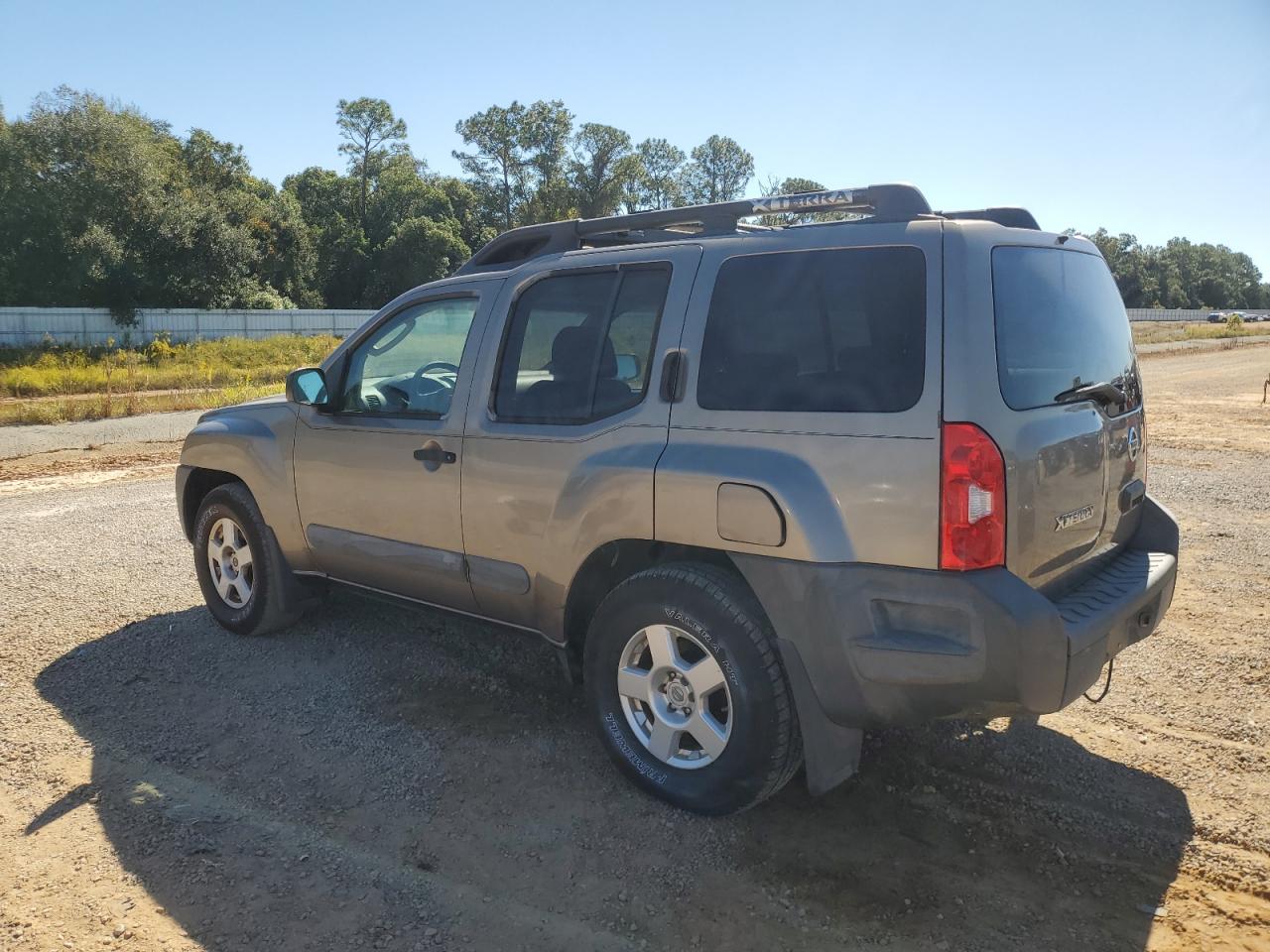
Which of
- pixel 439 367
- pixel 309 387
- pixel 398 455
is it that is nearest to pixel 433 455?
pixel 398 455

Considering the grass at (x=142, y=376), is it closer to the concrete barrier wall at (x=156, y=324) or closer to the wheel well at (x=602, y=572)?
the concrete barrier wall at (x=156, y=324)

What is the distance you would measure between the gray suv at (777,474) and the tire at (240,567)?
91 centimetres

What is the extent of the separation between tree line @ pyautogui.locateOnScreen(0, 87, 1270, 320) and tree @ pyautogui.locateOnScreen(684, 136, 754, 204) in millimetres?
155

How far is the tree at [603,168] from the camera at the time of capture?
3346 inches

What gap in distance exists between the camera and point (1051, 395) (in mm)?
3135

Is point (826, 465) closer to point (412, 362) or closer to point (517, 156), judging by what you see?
point (412, 362)

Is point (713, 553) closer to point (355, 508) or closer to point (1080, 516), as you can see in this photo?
point (1080, 516)

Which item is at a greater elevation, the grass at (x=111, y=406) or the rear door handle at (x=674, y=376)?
the rear door handle at (x=674, y=376)

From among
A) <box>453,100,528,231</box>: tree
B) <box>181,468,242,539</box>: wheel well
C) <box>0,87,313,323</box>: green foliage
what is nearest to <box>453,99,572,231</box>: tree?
<box>453,100,528,231</box>: tree

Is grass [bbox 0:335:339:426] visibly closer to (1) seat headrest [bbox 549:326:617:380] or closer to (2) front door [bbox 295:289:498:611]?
(2) front door [bbox 295:289:498:611]

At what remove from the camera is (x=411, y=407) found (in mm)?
4469

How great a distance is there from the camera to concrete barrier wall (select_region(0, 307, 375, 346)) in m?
34.0

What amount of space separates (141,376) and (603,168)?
65.4 meters

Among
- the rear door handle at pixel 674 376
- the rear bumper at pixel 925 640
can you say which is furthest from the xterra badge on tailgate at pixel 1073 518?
the rear door handle at pixel 674 376
